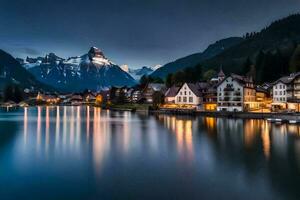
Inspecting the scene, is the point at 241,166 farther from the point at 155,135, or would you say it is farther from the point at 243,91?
the point at 243,91

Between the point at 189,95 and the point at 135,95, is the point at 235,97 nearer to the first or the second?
the point at 189,95

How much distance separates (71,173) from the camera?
66.3 ft

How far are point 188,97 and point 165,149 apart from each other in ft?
184

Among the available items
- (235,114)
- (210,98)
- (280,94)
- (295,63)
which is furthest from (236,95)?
(295,63)

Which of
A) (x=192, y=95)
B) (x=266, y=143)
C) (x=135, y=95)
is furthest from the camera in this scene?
(x=135, y=95)

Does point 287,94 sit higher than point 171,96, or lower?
lower

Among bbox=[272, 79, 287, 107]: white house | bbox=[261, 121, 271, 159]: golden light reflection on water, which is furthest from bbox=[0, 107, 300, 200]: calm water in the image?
bbox=[272, 79, 287, 107]: white house

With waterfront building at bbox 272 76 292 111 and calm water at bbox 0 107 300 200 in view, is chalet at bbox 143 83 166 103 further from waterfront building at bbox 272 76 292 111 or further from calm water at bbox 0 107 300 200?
calm water at bbox 0 107 300 200

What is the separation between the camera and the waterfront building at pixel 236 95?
71.7 metres

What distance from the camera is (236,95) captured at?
72.2m

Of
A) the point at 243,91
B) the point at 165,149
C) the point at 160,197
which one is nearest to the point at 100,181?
the point at 160,197

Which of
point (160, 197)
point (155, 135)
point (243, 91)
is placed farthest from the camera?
point (243, 91)

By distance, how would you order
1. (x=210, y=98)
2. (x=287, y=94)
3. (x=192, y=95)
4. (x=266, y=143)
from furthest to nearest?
(x=192, y=95) → (x=210, y=98) → (x=287, y=94) → (x=266, y=143)

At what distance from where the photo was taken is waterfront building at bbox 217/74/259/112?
7169 centimetres
